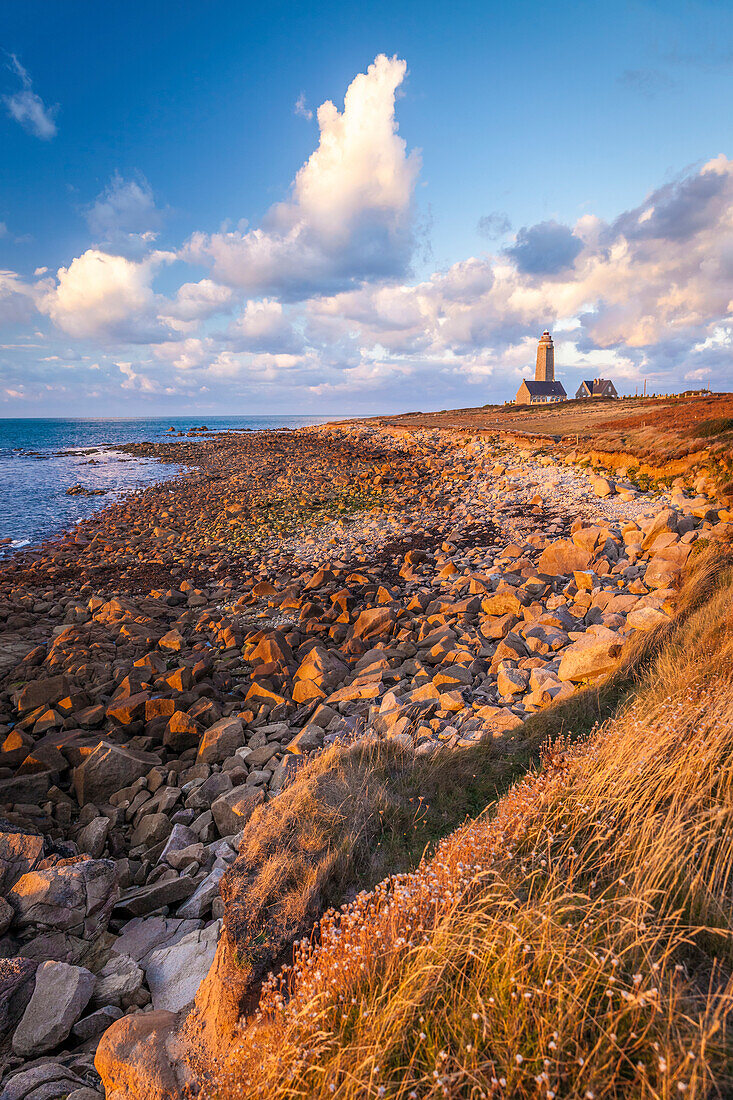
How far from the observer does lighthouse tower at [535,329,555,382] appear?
8925cm

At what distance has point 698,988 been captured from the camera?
2051 mm

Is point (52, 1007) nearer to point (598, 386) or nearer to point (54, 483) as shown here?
point (54, 483)

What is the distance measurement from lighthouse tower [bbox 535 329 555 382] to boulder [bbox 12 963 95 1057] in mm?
97252

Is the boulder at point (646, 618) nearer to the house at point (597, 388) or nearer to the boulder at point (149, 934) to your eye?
the boulder at point (149, 934)

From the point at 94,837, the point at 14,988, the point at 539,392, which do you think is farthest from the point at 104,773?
the point at 539,392

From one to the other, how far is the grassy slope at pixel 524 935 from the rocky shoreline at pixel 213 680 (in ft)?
2.92

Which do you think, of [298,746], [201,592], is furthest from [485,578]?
[201,592]

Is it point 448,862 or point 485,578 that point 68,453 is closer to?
point 485,578

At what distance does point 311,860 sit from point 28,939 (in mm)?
2258

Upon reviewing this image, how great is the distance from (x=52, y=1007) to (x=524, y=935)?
2.96 m

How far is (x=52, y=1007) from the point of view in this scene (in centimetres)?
301

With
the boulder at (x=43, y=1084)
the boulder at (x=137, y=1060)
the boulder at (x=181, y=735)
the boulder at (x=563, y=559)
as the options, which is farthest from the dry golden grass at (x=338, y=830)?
the boulder at (x=563, y=559)

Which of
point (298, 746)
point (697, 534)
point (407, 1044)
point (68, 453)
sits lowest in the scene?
point (298, 746)

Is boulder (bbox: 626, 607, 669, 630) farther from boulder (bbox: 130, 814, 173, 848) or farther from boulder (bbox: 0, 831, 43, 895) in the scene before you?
boulder (bbox: 0, 831, 43, 895)
